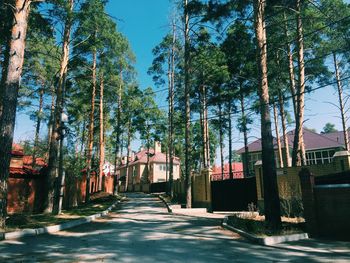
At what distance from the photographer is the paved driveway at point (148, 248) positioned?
6547 millimetres

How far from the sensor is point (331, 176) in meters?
10.2

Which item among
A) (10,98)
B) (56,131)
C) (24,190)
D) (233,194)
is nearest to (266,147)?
(233,194)

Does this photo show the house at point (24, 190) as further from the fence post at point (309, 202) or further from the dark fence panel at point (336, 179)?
the dark fence panel at point (336, 179)

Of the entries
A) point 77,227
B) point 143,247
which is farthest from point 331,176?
point 77,227

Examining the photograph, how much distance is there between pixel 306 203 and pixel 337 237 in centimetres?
124

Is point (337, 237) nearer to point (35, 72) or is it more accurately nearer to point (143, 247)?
point (143, 247)

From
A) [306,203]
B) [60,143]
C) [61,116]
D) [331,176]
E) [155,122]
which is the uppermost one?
[155,122]

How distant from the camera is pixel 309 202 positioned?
920cm

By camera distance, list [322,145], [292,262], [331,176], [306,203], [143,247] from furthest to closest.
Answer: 1. [322,145]
2. [331,176]
3. [306,203]
4. [143,247]
5. [292,262]

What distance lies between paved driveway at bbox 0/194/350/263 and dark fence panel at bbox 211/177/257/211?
20.2 ft

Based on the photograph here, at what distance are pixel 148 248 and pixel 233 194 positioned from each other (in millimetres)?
10201

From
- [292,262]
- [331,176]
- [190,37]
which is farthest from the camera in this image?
[190,37]

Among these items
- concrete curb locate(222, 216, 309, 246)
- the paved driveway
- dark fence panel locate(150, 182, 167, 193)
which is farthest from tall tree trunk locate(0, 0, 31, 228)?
dark fence panel locate(150, 182, 167, 193)

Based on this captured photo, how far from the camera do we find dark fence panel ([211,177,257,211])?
16197 millimetres
